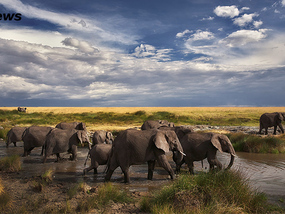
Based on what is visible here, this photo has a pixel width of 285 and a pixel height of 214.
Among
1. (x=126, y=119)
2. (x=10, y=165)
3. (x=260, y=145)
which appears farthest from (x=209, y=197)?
(x=126, y=119)

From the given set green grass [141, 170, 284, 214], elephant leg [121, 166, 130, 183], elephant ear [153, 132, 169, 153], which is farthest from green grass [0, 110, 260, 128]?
green grass [141, 170, 284, 214]

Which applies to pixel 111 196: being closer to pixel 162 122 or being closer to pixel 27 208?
pixel 27 208

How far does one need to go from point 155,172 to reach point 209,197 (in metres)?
5.05

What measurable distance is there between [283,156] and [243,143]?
2.76 metres

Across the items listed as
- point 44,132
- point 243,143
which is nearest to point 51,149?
point 44,132

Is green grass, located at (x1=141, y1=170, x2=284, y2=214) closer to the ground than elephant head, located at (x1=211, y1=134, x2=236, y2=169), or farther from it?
closer to the ground

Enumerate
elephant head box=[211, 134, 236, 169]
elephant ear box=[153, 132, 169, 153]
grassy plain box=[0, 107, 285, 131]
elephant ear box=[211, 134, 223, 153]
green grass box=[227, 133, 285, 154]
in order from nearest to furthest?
elephant ear box=[153, 132, 169, 153] < elephant ear box=[211, 134, 223, 153] < elephant head box=[211, 134, 236, 169] < green grass box=[227, 133, 285, 154] < grassy plain box=[0, 107, 285, 131]

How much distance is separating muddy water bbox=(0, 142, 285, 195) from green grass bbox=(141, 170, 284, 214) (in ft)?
2.64

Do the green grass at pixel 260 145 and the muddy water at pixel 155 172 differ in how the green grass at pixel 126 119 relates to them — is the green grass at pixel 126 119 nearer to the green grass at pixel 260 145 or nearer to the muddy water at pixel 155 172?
the green grass at pixel 260 145

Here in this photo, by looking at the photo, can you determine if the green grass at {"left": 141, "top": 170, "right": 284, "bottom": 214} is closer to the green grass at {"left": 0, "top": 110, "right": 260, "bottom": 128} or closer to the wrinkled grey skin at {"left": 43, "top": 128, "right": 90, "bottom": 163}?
the wrinkled grey skin at {"left": 43, "top": 128, "right": 90, "bottom": 163}

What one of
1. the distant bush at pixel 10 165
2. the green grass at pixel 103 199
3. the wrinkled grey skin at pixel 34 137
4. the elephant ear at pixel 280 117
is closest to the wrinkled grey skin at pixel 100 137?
the wrinkled grey skin at pixel 34 137

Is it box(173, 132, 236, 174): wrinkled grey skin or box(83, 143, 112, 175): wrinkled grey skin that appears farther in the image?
box(83, 143, 112, 175): wrinkled grey skin

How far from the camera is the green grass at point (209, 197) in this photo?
261 inches

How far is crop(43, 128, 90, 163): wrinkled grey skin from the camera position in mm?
13625
